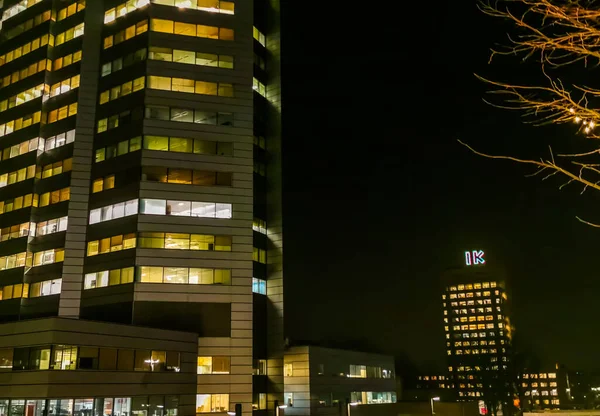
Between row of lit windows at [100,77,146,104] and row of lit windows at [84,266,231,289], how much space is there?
66.0 ft

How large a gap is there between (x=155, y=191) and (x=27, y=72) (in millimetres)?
28585

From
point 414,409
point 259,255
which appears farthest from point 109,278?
point 414,409

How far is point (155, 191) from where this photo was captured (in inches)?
2427

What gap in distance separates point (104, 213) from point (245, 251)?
15.8 metres

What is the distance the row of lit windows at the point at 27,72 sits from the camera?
2906 inches

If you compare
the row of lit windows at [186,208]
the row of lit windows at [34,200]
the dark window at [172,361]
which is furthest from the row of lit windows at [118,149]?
the dark window at [172,361]

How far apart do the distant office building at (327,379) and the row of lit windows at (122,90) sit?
35.9 meters

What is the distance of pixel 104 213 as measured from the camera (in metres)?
63.8

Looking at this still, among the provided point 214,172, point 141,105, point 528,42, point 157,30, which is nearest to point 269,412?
point 214,172

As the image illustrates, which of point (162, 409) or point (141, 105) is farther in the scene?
point (141, 105)

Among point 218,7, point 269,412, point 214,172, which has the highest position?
point 218,7

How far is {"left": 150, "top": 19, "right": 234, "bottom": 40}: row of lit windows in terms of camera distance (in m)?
67.7

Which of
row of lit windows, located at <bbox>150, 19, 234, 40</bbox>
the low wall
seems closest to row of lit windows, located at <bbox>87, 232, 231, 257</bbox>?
row of lit windows, located at <bbox>150, 19, 234, 40</bbox>

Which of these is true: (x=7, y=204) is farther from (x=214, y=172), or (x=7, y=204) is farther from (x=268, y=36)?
(x=268, y=36)
